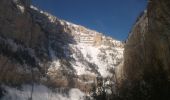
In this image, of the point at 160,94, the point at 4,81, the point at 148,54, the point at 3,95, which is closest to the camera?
the point at 160,94

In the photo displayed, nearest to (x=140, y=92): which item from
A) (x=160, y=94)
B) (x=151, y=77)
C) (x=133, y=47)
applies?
(x=151, y=77)

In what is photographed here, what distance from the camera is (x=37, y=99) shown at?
186125 mm

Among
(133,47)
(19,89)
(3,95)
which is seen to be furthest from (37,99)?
(133,47)

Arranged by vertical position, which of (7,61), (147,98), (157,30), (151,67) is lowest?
(147,98)

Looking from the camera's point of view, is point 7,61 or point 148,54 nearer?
point 148,54

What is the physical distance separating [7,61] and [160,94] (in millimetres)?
174568

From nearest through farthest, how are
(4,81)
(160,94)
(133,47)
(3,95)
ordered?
1. (160,94)
2. (133,47)
3. (3,95)
4. (4,81)

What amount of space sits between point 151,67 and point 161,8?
497cm

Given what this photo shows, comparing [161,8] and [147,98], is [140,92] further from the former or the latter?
[161,8]

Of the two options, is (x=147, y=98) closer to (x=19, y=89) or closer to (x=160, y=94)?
(x=160, y=94)

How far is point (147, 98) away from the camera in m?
25.0

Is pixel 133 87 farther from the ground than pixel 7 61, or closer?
closer

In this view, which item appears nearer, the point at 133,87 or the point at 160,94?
the point at 160,94

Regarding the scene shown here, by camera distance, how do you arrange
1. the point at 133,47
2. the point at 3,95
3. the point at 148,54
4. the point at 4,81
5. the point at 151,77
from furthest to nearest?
the point at 4,81 → the point at 3,95 → the point at 133,47 → the point at 148,54 → the point at 151,77
